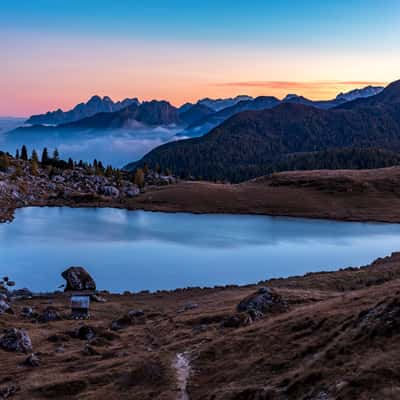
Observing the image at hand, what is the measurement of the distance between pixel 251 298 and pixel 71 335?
1654cm

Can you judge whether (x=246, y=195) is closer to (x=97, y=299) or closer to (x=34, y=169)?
(x=34, y=169)

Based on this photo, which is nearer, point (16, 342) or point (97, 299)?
point (16, 342)

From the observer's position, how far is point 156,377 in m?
27.4

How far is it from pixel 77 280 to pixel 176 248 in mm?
28202

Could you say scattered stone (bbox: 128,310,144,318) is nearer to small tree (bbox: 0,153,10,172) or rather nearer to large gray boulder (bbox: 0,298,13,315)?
large gray boulder (bbox: 0,298,13,315)

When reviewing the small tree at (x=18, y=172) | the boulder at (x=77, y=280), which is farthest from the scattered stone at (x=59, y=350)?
the small tree at (x=18, y=172)

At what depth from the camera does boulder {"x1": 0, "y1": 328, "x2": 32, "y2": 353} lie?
37469mm

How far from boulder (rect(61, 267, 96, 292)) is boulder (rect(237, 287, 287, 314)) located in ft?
83.4

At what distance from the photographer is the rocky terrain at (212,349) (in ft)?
68.0

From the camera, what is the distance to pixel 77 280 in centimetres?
6097

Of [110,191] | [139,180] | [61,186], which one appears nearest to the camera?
[110,191]

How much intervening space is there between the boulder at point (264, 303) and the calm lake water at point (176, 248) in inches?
889

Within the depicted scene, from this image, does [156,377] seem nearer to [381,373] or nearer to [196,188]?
[381,373]

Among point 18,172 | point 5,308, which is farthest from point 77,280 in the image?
point 18,172
